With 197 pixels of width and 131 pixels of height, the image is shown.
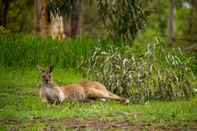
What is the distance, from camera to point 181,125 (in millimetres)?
12625

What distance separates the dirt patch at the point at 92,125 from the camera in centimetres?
1231

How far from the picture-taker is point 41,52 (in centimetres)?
2234

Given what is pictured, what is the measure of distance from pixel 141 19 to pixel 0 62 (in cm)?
412

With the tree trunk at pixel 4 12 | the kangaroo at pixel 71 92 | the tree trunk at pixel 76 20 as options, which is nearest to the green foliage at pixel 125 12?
the kangaroo at pixel 71 92

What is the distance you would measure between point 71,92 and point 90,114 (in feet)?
6.58

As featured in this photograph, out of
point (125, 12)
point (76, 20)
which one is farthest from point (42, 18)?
point (76, 20)

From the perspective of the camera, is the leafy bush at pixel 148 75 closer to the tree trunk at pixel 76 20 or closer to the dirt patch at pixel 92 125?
the dirt patch at pixel 92 125

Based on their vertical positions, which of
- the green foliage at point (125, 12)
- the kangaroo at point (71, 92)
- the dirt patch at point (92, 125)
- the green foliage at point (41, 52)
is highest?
the green foliage at point (125, 12)

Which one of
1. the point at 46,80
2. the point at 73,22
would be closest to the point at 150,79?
the point at 46,80

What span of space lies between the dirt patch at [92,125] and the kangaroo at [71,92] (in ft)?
6.76

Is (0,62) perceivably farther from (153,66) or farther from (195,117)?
(195,117)

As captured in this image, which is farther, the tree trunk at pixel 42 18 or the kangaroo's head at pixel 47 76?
the tree trunk at pixel 42 18

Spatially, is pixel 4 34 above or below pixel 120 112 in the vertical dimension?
above

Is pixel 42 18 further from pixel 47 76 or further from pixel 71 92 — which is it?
pixel 47 76
